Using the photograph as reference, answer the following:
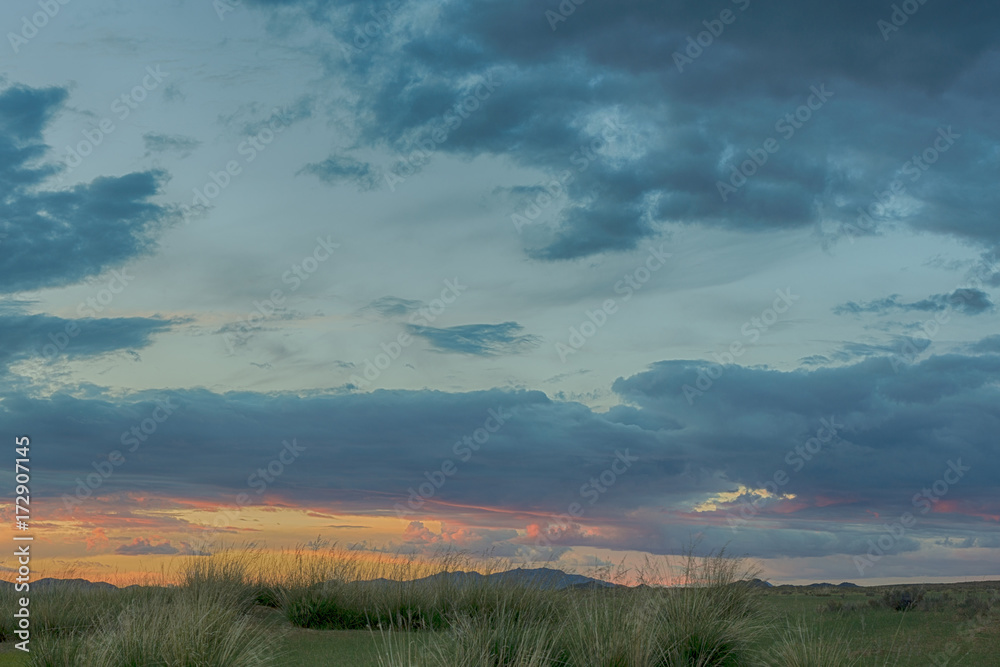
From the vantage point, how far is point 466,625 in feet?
28.5

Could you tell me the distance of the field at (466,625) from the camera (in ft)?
28.6

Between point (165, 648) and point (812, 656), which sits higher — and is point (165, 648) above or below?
below

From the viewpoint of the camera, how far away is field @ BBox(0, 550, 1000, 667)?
28.6ft

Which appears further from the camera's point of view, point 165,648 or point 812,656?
point 165,648

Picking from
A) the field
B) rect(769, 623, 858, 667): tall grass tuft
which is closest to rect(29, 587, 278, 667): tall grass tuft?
the field

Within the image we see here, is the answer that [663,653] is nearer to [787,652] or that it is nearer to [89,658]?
[787,652]

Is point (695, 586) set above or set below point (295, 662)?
above

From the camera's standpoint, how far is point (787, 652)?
8469 millimetres

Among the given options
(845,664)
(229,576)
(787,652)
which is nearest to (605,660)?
(787,652)

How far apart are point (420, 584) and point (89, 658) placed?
24.4 ft

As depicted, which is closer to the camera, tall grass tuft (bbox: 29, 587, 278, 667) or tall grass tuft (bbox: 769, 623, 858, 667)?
tall grass tuft (bbox: 769, 623, 858, 667)

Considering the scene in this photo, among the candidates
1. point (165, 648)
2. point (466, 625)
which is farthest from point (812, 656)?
point (165, 648)

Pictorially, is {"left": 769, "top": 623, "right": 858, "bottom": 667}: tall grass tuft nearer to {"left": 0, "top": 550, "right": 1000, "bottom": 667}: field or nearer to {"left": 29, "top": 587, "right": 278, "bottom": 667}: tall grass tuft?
A: {"left": 0, "top": 550, "right": 1000, "bottom": 667}: field

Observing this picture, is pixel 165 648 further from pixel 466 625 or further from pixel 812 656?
pixel 812 656
